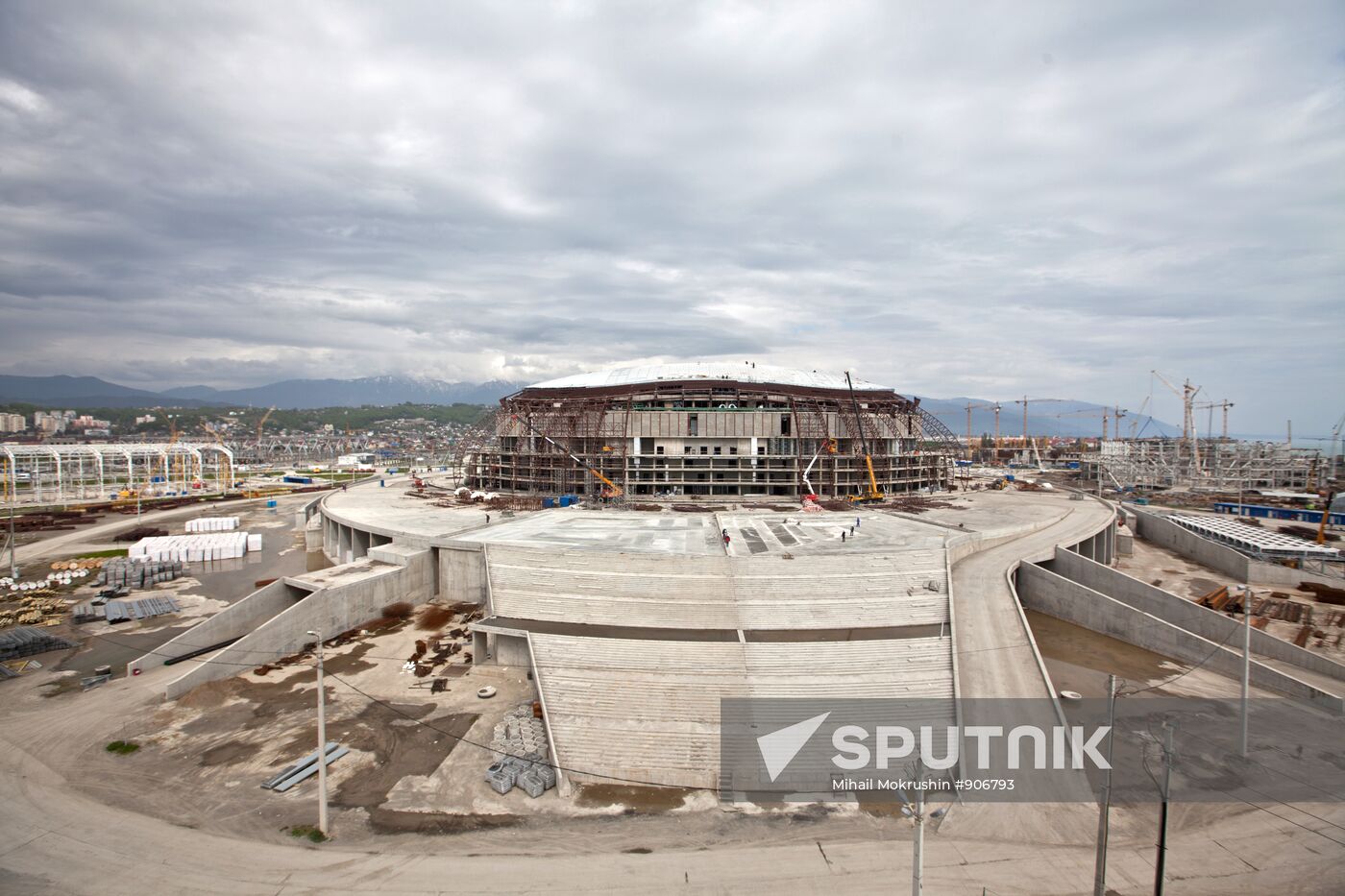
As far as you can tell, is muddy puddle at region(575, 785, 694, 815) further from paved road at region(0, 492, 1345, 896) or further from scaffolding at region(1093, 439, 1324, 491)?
scaffolding at region(1093, 439, 1324, 491)

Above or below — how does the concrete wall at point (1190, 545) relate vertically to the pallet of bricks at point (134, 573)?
above

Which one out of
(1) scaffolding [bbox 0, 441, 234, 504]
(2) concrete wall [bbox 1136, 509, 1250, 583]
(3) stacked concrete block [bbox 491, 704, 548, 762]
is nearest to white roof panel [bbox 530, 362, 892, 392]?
(2) concrete wall [bbox 1136, 509, 1250, 583]

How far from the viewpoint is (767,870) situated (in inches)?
650

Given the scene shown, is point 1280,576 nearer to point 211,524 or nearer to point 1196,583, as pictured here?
point 1196,583

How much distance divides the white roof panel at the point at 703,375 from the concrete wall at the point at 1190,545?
3309 cm

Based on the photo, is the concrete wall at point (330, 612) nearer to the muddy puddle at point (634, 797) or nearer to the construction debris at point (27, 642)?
the construction debris at point (27, 642)

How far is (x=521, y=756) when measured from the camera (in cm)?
2203

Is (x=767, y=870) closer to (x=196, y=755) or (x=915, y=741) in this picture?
(x=915, y=741)

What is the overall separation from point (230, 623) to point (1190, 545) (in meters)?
78.2

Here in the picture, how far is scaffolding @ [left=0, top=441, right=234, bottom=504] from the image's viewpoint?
325 feet

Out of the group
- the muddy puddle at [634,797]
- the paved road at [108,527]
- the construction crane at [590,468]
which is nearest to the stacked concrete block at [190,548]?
the paved road at [108,527]

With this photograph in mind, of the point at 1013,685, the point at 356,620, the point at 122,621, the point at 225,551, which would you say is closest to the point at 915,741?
the point at 1013,685

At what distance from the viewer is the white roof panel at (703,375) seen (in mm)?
74062

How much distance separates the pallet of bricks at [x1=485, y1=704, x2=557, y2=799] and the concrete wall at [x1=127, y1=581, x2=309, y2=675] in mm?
22179
